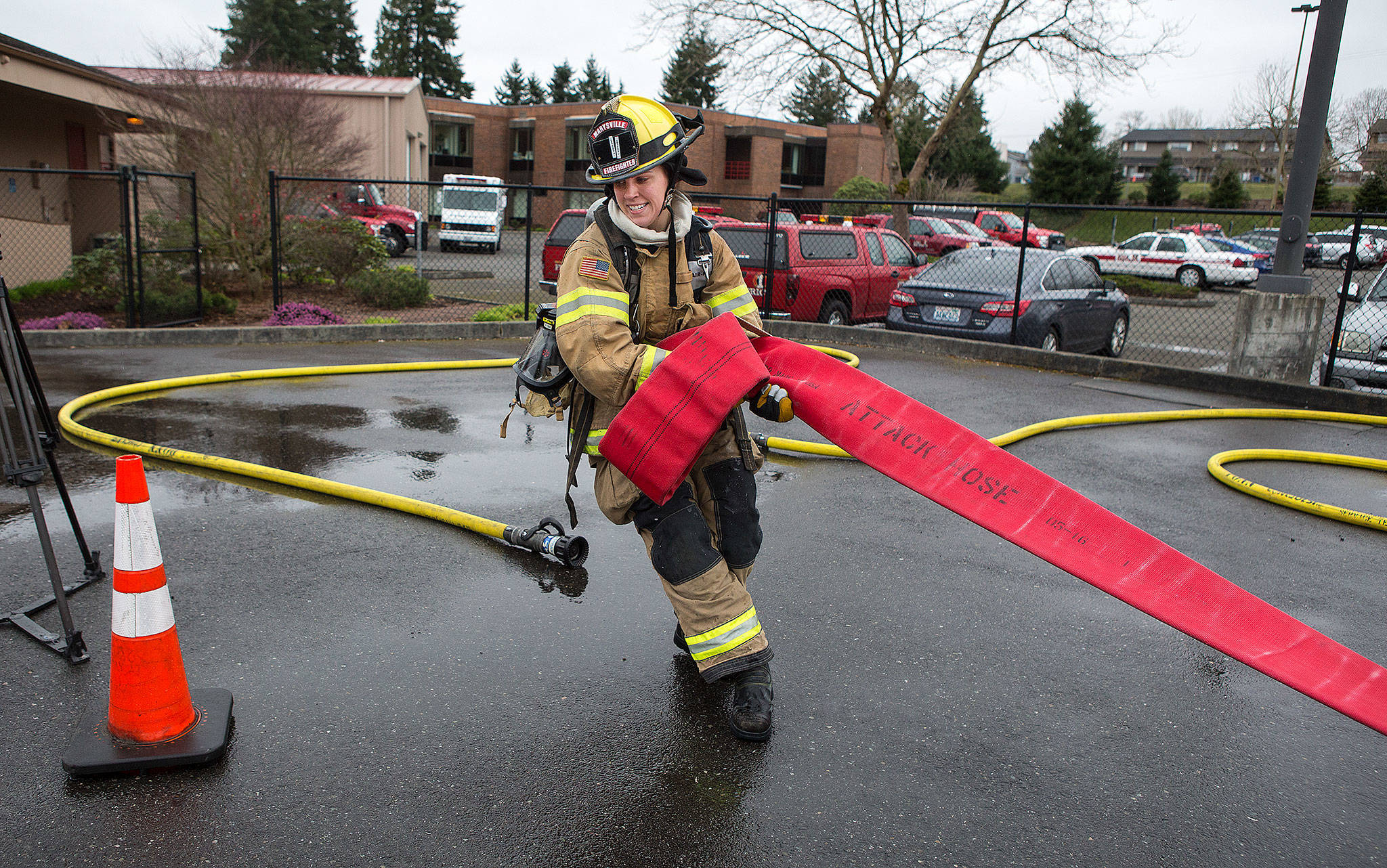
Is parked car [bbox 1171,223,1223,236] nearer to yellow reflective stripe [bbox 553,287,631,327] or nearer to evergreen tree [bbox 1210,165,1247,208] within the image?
evergreen tree [bbox 1210,165,1247,208]

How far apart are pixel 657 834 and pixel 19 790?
1.79 metres

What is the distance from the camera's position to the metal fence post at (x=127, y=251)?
1036cm

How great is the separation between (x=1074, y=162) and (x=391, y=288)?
47.4m

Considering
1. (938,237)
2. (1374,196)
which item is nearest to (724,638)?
(938,237)

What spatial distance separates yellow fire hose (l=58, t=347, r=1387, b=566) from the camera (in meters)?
4.70

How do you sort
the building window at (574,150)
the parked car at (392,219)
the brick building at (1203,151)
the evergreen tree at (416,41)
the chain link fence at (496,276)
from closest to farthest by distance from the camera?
the chain link fence at (496,276) < the parked car at (392,219) < the building window at (574,150) < the brick building at (1203,151) < the evergreen tree at (416,41)

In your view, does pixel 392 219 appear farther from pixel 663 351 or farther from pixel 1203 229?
pixel 1203 229

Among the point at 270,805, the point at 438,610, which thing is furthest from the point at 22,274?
the point at 270,805

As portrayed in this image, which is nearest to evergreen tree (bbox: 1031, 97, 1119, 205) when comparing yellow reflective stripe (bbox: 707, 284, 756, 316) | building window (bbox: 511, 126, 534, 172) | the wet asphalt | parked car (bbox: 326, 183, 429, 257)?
building window (bbox: 511, 126, 534, 172)

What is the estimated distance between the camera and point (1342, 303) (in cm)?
943

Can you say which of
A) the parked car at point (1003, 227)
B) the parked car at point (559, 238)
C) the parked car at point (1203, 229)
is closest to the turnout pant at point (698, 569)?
the parked car at point (559, 238)

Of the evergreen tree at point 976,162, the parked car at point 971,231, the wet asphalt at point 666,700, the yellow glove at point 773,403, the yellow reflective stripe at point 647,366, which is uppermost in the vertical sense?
the evergreen tree at point 976,162

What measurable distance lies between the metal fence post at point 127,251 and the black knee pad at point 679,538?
965cm

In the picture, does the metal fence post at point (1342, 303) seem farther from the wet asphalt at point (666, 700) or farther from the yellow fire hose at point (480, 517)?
the wet asphalt at point (666, 700)
